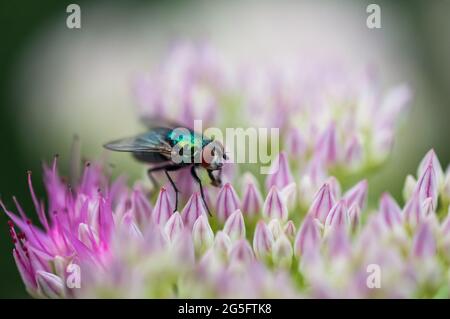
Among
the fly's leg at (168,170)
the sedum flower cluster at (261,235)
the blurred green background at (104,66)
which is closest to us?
the sedum flower cluster at (261,235)

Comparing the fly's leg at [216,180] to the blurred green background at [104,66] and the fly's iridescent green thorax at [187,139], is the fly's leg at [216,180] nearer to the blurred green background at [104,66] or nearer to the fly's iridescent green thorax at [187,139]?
the fly's iridescent green thorax at [187,139]

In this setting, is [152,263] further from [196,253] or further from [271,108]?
[271,108]

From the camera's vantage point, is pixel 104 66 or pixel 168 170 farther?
pixel 104 66

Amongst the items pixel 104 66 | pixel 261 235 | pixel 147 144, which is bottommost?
pixel 261 235

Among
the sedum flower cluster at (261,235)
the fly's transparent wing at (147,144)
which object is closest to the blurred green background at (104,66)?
the sedum flower cluster at (261,235)

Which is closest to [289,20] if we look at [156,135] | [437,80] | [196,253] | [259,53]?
[259,53]

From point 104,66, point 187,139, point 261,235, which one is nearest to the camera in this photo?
point 261,235

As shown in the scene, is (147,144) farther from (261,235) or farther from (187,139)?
(261,235)

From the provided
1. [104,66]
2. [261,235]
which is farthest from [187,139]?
[104,66]

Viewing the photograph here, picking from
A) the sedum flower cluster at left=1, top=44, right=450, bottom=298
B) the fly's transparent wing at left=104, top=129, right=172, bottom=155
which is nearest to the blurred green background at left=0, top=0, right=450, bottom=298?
the sedum flower cluster at left=1, top=44, right=450, bottom=298
